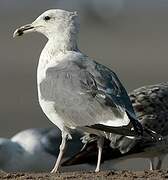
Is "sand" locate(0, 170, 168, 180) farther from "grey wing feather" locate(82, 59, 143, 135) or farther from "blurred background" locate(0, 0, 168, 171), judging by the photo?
"blurred background" locate(0, 0, 168, 171)

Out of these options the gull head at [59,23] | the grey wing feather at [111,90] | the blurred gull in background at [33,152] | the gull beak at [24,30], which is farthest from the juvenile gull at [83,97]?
the blurred gull in background at [33,152]

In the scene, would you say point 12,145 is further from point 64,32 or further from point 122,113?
point 122,113

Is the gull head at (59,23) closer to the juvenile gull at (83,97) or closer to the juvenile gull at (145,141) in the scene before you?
the juvenile gull at (83,97)

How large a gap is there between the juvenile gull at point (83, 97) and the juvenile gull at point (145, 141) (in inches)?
45.0

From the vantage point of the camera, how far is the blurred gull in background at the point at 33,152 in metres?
13.9

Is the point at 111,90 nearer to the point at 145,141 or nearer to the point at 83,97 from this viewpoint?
the point at 83,97

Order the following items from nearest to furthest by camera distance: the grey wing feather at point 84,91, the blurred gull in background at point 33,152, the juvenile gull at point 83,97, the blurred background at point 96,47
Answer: the juvenile gull at point 83,97, the grey wing feather at point 84,91, the blurred gull in background at point 33,152, the blurred background at point 96,47

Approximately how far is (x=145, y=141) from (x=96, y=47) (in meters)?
24.6

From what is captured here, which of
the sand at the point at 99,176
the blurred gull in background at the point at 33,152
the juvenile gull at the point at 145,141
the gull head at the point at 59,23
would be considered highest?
the gull head at the point at 59,23

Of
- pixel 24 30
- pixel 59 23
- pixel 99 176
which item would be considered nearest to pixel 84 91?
pixel 99 176

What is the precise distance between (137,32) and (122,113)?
34996 mm

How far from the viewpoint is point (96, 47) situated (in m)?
35.7

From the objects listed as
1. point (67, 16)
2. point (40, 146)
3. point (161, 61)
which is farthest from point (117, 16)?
point (67, 16)

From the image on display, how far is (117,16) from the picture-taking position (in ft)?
174
